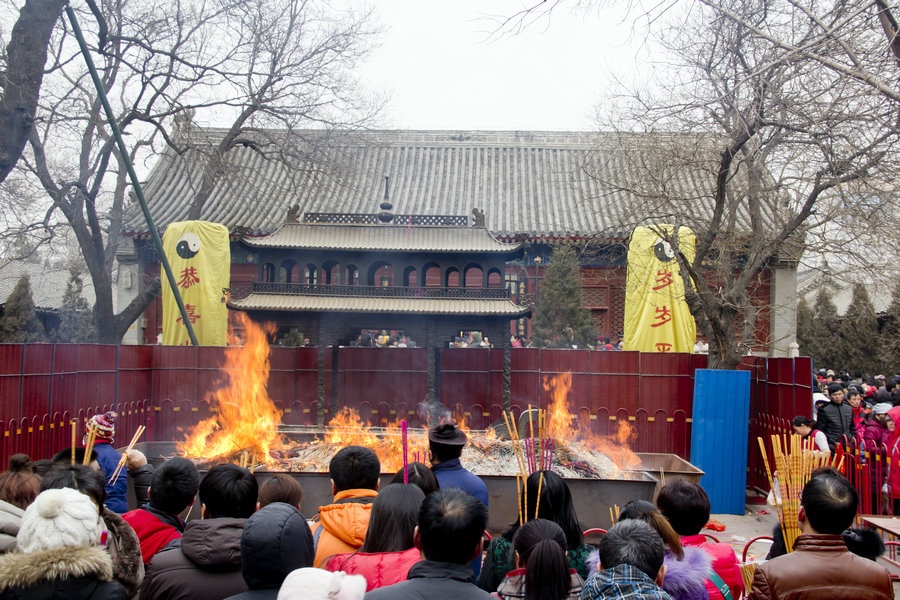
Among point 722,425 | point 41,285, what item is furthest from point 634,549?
point 41,285

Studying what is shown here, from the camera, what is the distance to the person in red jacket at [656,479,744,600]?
3.64 m

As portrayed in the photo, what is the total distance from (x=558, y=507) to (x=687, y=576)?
2.57 ft

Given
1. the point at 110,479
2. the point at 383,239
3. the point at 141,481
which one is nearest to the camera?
the point at 110,479

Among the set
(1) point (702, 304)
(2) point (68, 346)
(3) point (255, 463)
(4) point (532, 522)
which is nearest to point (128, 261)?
(2) point (68, 346)

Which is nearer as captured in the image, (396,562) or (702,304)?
(396,562)

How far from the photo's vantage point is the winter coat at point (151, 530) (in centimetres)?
391

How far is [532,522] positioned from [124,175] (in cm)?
1456

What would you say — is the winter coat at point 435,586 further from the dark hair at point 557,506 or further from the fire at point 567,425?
the fire at point 567,425

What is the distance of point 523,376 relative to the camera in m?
14.2

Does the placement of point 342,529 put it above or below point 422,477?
below

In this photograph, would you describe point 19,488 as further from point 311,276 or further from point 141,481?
point 311,276

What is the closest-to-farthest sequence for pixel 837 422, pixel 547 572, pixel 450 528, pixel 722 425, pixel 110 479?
1. pixel 450 528
2. pixel 547 572
3. pixel 110 479
4. pixel 837 422
5. pixel 722 425

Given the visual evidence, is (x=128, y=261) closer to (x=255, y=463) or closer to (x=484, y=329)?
Answer: (x=484, y=329)

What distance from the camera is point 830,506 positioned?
3.23 metres
